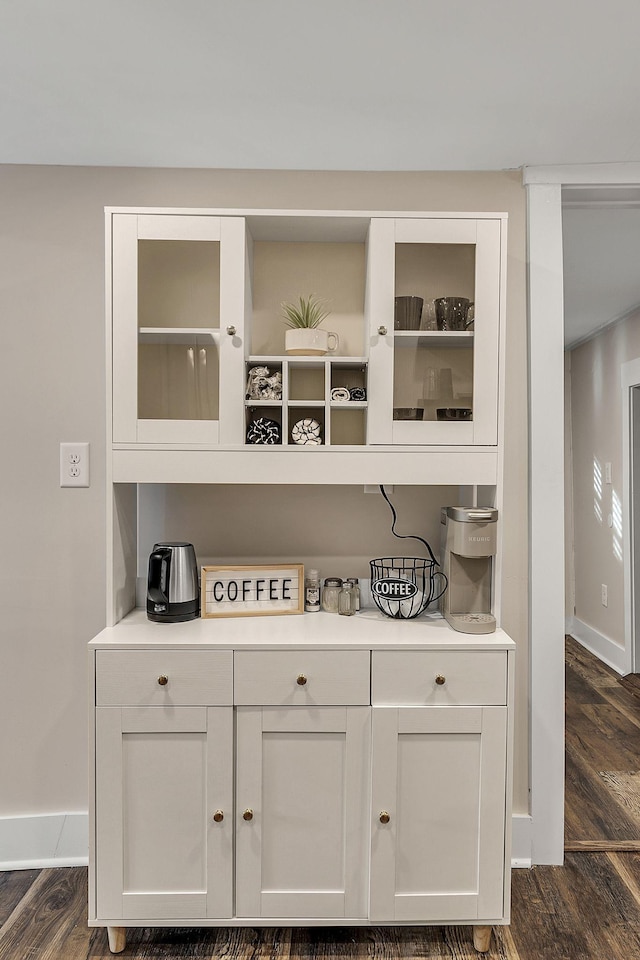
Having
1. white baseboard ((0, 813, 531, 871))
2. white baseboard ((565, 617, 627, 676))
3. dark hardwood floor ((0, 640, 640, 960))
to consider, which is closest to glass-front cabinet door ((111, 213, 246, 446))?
white baseboard ((0, 813, 531, 871))

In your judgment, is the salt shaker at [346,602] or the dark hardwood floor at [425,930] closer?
the dark hardwood floor at [425,930]

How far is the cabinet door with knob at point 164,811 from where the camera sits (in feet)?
6.23

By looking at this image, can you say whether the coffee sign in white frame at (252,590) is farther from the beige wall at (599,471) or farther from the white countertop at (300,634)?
the beige wall at (599,471)

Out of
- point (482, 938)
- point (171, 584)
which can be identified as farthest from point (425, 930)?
point (171, 584)

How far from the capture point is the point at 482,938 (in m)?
1.93

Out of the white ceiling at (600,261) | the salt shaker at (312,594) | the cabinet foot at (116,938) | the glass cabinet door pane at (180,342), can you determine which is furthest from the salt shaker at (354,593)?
the white ceiling at (600,261)

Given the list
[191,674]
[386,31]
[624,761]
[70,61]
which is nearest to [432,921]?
[191,674]

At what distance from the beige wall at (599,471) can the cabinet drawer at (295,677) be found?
2928 millimetres

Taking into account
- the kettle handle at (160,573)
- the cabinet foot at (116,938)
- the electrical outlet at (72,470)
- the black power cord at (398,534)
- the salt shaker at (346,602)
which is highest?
the electrical outlet at (72,470)

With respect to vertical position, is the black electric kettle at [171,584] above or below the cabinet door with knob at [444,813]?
above

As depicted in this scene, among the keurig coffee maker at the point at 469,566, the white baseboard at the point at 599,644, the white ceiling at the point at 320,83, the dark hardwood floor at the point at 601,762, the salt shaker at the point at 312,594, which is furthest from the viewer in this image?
the white baseboard at the point at 599,644

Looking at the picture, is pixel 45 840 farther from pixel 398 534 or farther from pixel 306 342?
pixel 306 342

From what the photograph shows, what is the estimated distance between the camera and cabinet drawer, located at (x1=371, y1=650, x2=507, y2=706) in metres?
1.91

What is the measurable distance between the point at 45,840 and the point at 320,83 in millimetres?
2545
